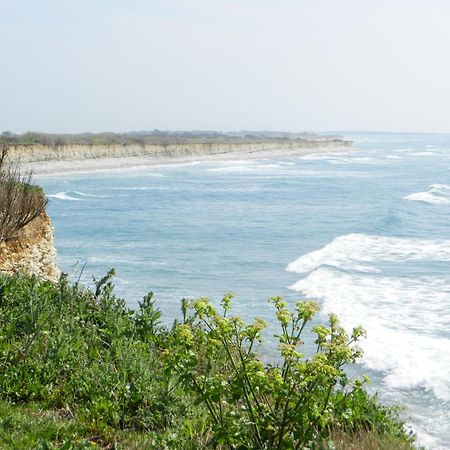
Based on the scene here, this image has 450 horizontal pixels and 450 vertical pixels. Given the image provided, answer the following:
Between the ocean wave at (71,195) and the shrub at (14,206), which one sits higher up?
the shrub at (14,206)

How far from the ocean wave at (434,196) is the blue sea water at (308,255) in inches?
3.4

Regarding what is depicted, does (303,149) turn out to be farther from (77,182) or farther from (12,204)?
(12,204)

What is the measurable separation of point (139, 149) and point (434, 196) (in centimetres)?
6265

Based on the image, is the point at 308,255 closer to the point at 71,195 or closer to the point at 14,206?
the point at 14,206

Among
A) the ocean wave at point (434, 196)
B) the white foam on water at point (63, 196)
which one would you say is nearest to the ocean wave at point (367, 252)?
the ocean wave at point (434, 196)

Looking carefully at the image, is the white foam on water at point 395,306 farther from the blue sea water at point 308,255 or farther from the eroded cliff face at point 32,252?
the eroded cliff face at point 32,252

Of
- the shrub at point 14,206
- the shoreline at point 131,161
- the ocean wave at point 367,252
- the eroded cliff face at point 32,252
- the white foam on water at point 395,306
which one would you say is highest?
the shrub at point 14,206

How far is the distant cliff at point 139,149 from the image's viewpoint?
270ft

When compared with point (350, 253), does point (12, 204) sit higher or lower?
higher

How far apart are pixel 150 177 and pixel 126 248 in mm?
47839

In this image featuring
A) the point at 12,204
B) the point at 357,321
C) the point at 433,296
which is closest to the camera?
the point at 12,204

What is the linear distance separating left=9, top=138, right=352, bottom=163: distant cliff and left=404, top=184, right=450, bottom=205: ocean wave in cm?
3401

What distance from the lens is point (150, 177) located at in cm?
7638

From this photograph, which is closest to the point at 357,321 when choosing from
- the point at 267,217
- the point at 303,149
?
the point at 267,217
